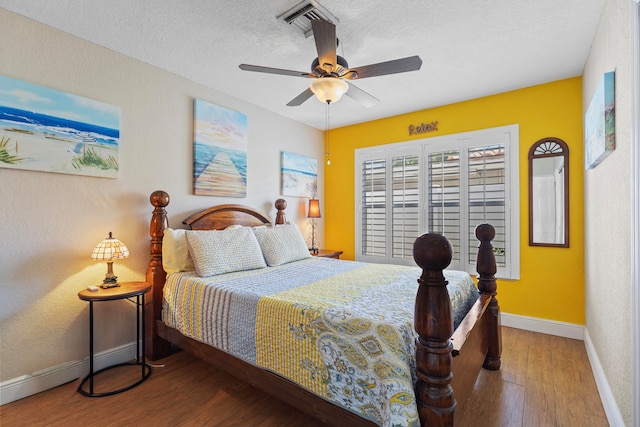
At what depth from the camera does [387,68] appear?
1974 millimetres

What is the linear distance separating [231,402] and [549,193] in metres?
3.47

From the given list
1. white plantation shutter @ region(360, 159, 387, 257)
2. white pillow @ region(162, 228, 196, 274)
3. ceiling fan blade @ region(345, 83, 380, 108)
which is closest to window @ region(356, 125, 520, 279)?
white plantation shutter @ region(360, 159, 387, 257)

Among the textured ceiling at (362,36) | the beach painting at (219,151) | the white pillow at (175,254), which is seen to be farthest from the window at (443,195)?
the white pillow at (175,254)

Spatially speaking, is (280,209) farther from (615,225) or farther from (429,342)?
(615,225)

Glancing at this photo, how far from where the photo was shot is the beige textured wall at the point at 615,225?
151cm

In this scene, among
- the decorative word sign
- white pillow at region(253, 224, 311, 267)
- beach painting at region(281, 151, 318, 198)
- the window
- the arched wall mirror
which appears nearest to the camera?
white pillow at region(253, 224, 311, 267)

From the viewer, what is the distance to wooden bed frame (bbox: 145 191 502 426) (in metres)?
1.19

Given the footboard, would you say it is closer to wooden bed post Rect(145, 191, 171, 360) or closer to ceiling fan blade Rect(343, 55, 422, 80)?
ceiling fan blade Rect(343, 55, 422, 80)

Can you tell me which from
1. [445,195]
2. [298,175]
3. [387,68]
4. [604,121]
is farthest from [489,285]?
[298,175]

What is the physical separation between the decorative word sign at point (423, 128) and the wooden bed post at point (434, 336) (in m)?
3.05

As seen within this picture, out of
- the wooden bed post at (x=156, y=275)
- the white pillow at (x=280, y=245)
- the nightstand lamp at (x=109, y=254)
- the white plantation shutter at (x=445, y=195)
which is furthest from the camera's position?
the white plantation shutter at (x=445, y=195)

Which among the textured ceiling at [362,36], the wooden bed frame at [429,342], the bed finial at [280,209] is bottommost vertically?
the wooden bed frame at [429,342]

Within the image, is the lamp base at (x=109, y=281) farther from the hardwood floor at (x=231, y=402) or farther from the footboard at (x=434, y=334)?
the footboard at (x=434, y=334)

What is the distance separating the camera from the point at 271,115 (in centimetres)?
396
